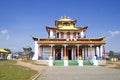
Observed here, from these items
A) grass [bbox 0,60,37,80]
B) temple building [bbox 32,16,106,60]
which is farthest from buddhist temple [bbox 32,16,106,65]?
grass [bbox 0,60,37,80]

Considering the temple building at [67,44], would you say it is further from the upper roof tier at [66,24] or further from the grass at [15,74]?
the grass at [15,74]

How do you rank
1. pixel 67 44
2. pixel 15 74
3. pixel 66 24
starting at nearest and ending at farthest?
pixel 15 74, pixel 67 44, pixel 66 24

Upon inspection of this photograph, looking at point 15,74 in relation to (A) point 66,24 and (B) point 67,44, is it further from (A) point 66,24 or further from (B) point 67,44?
(A) point 66,24

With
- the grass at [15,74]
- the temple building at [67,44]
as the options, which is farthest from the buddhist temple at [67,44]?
the grass at [15,74]

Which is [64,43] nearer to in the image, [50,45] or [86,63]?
[50,45]

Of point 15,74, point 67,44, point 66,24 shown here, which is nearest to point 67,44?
point 67,44

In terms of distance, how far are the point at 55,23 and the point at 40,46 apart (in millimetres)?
10211

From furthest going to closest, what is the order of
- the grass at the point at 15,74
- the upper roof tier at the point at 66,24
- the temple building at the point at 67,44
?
the upper roof tier at the point at 66,24, the temple building at the point at 67,44, the grass at the point at 15,74

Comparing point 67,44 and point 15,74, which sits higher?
point 67,44

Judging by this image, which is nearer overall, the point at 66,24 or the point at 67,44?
the point at 67,44

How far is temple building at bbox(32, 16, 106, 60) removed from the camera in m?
39.3

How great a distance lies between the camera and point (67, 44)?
130 feet

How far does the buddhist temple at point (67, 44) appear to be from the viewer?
39344mm

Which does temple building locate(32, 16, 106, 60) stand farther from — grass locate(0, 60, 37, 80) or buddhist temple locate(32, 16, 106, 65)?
grass locate(0, 60, 37, 80)
